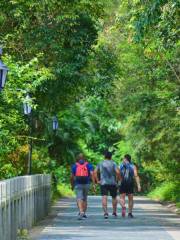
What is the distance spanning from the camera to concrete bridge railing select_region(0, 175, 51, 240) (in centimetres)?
1628

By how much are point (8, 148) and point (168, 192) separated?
1029 inches

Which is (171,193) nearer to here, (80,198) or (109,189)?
(109,189)

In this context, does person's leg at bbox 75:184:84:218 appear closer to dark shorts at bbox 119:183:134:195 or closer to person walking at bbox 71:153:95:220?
person walking at bbox 71:153:95:220

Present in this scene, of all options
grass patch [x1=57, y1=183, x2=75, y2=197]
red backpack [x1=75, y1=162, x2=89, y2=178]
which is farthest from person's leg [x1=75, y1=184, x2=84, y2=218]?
grass patch [x1=57, y1=183, x2=75, y2=197]

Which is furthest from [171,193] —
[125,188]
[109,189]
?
[109,189]

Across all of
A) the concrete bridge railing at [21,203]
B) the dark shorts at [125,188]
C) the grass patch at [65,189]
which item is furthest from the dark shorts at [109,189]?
the grass patch at [65,189]

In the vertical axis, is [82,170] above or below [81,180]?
above

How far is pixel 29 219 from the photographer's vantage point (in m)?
22.2

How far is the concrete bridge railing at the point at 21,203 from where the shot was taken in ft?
53.4

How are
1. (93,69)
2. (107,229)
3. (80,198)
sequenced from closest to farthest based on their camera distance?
1. (107,229)
2. (80,198)
3. (93,69)

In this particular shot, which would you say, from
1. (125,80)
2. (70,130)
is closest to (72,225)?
(125,80)

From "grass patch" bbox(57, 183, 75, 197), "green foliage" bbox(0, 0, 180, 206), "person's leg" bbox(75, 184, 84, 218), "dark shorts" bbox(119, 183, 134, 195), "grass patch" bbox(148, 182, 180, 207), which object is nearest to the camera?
"green foliage" bbox(0, 0, 180, 206)

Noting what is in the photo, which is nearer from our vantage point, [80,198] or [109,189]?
[80,198]

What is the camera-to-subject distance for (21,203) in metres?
20.1
